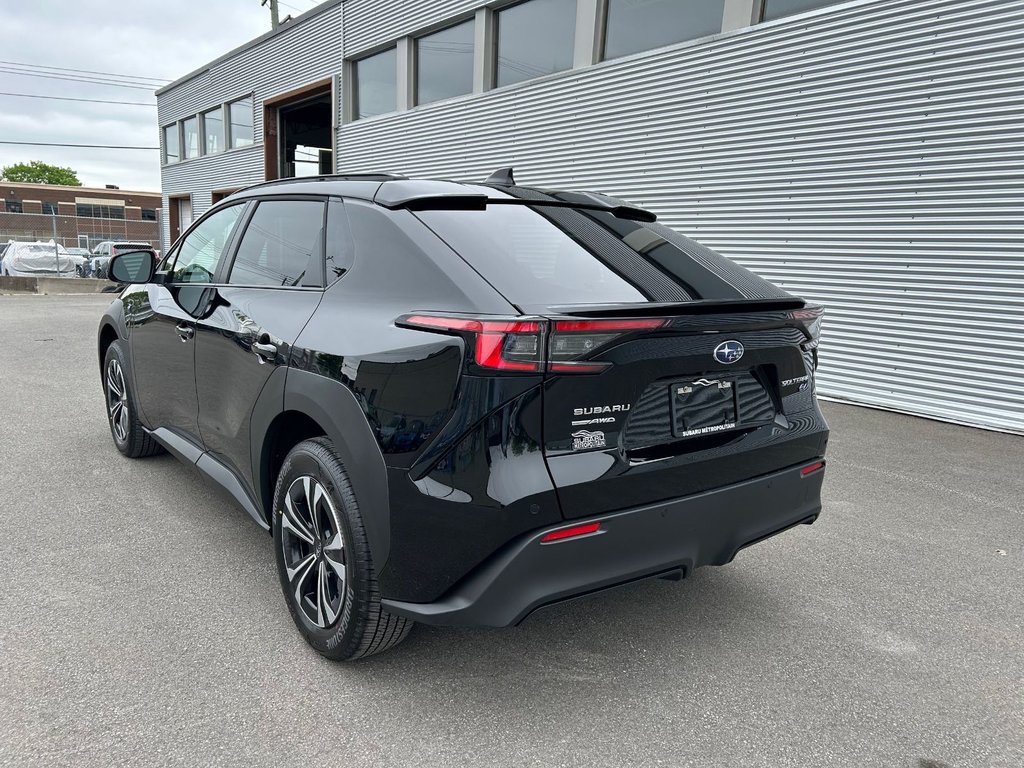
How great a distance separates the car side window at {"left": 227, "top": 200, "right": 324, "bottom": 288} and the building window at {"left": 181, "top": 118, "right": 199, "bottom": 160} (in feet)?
79.7

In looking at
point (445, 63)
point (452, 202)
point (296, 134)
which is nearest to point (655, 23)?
point (445, 63)

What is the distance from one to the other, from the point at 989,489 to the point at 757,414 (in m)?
3.30

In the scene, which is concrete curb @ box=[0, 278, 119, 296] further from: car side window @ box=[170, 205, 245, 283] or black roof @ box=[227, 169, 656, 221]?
black roof @ box=[227, 169, 656, 221]

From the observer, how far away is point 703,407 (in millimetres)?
2230

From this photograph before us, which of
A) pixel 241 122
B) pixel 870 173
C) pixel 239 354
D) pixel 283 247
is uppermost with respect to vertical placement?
pixel 241 122

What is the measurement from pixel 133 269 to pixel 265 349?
6.25 feet

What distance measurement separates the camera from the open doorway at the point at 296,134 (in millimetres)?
18603

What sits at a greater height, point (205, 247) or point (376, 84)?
point (376, 84)

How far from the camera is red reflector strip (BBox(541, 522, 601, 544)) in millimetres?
1923

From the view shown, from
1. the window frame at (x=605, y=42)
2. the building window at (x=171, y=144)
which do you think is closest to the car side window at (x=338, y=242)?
the window frame at (x=605, y=42)

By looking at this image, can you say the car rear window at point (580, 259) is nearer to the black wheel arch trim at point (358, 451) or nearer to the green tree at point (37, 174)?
the black wheel arch trim at point (358, 451)

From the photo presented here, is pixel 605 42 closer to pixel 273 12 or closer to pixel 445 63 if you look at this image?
pixel 445 63

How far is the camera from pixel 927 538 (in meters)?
3.75

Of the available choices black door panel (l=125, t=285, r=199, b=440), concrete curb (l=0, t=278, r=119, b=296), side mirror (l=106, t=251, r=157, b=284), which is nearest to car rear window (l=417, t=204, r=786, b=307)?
black door panel (l=125, t=285, r=199, b=440)
